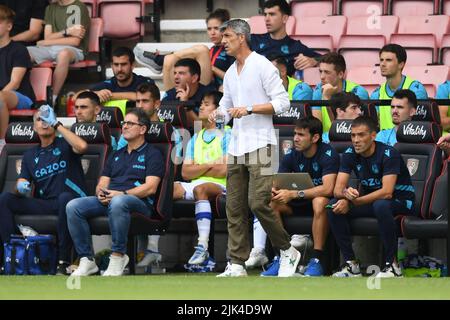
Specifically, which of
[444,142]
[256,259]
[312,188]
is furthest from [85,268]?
[444,142]

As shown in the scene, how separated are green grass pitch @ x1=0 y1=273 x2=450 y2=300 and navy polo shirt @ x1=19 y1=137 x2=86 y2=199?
1.53 metres

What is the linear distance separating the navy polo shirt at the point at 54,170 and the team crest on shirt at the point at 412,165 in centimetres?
318

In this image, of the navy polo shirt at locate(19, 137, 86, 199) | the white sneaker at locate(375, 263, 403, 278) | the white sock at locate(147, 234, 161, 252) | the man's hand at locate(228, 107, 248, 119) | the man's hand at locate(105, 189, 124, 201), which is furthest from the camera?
the white sock at locate(147, 234, 161, 252)

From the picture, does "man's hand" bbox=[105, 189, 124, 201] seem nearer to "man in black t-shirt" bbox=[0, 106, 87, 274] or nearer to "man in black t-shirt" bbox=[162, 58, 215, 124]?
"man in black t-shirt" bbox=[0, 106, 87, 274]

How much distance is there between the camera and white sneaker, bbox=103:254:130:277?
12.9 meters

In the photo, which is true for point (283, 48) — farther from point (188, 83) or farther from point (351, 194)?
point (351, 194)

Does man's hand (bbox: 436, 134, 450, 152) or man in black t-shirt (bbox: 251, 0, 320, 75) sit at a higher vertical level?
man in black t-shirt (bbox: 251, 0, 320, 75)

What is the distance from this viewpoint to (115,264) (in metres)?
12.9

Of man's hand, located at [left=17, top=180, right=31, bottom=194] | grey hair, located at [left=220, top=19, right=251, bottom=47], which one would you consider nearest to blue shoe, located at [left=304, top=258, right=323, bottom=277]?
grey hair, located at [left=220, top=19, right=251, bottom=47]

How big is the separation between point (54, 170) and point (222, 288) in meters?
3.48

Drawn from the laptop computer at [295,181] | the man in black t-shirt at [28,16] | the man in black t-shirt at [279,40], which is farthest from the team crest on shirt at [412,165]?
the man in black t-shirt at [28,16]

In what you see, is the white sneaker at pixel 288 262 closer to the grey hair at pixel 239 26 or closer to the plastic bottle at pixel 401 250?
the plastic bottle at pixel 401 250

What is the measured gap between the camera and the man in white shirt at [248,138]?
12.0 m

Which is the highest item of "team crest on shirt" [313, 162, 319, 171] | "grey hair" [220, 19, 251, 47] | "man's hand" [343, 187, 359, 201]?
"grey hair" [220, 19, 251, 47]
